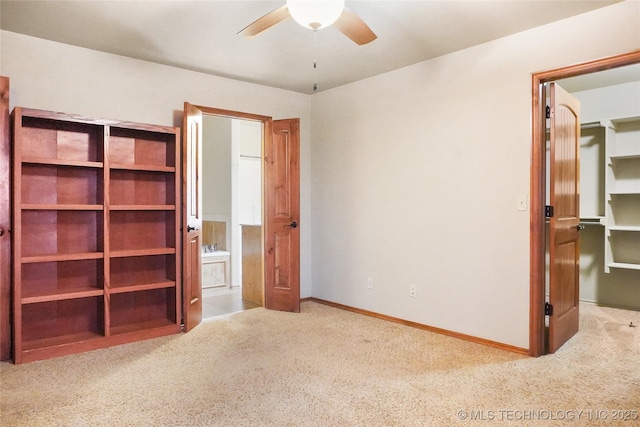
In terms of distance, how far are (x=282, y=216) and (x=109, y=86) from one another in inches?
79.2

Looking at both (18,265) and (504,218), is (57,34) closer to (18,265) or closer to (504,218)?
(18,265)

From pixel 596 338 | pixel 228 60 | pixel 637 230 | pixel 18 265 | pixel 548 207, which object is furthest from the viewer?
pixel 637 230

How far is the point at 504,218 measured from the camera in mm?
3219

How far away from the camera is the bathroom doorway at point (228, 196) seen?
566 centimetres

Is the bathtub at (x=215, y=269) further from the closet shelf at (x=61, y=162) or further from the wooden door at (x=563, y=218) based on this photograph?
the wooden door at (x=563, y=218)

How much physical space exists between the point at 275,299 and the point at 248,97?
2.19m

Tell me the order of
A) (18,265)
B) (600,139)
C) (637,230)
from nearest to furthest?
(18,265), (637,230), (600,139)

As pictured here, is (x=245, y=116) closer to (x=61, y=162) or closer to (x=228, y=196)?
(x=228, y=196)

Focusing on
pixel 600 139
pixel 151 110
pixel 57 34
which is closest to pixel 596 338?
pixel 600 139

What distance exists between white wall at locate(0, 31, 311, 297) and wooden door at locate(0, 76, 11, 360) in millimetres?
326

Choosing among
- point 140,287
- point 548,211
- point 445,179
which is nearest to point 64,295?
point 140,287

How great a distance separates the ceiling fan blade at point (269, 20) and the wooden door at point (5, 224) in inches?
72.3

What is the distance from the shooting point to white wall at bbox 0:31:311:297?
3176 millimetres

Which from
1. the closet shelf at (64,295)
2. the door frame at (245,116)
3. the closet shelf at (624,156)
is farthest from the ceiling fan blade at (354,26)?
the closet shelf at (624,156)
